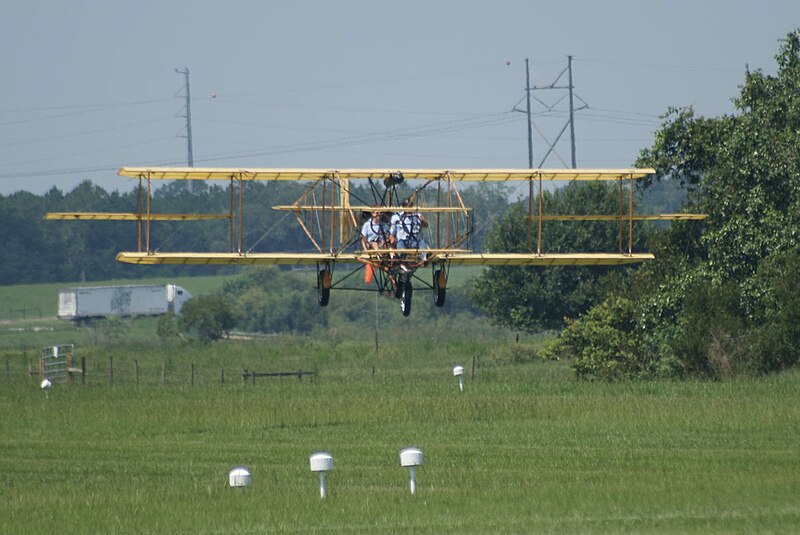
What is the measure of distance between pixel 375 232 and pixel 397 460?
4184 millimetres

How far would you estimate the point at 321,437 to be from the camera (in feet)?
97.9

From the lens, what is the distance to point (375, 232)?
25.5 meters

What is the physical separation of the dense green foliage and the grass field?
284cm

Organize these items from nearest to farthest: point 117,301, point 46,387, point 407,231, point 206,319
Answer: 1. point 407,231
2. point 46,387
3. point 206,319
4. point 117,301

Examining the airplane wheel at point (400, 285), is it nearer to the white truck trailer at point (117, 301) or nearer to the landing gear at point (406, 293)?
the landing gear at point (406, 293)

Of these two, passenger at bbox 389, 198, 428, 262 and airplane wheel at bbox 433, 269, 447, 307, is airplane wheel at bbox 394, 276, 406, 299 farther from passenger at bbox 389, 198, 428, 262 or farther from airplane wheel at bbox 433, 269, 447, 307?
airplane wheel at bbox 433, 269, 447, 307

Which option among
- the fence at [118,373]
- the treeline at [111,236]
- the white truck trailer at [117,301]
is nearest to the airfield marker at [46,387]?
the fence at [118,373]

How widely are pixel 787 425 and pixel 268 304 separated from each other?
75.7 meters

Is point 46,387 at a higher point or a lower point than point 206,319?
lower

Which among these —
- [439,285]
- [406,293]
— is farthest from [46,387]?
[406,293]

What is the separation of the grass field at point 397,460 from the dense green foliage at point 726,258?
112 inches

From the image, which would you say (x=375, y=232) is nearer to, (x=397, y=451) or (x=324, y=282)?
(x=324, y=282)

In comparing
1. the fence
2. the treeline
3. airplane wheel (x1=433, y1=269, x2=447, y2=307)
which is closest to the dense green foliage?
the fence

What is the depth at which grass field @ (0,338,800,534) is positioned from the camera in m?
18.0
